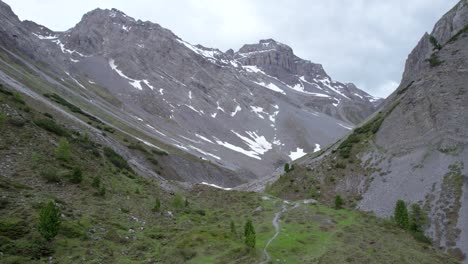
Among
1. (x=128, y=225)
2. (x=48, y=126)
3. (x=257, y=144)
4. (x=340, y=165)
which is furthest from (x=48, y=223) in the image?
(x=257, y=144)

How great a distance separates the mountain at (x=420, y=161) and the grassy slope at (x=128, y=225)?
10.1 m

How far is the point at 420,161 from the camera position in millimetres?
45062

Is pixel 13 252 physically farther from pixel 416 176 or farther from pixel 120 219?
pixel 416 176

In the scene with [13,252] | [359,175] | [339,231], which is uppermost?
[359,175]

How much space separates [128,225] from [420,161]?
122 feet

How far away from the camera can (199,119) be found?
192 meters

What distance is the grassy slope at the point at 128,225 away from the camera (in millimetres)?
19031

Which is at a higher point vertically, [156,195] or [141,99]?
[141,99]

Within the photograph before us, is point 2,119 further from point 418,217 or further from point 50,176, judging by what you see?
point 418,217

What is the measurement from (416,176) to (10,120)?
140 ft

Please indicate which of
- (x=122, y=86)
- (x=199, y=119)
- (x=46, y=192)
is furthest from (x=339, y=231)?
(x=122, y=86)

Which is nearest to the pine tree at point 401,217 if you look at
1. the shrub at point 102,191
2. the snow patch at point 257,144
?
the shrub at point 102,191

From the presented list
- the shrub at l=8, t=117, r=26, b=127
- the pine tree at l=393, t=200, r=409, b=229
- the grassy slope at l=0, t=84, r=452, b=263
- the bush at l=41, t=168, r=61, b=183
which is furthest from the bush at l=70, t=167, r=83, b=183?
the pine tree at l=393, t=200, r=409, b=229

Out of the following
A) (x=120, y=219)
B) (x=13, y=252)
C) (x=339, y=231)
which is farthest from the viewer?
(x=339, y=231)
